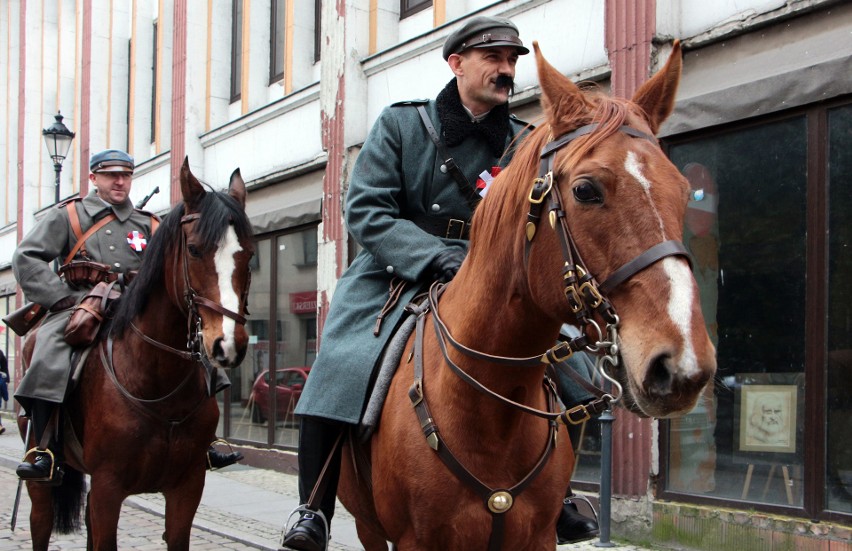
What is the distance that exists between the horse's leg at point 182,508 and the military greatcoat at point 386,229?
209cm

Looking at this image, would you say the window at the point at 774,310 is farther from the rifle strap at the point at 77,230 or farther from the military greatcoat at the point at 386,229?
the rifle strap at the point at 77,230

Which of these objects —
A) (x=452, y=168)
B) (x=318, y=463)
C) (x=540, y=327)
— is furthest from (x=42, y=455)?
(x=540, y=327)

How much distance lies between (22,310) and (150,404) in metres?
1.83

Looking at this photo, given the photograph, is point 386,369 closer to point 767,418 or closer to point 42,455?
point 42,455

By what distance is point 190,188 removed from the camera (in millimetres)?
5293

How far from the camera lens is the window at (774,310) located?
633 cm

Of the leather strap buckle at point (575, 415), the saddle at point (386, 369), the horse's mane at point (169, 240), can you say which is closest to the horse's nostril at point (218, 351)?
the horse's mane at point (169, 240)

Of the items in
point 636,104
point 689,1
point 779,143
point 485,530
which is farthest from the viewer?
point 689,1

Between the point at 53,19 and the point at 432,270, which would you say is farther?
the point at 53,19

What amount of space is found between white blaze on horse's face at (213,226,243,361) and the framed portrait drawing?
4179 millimetres

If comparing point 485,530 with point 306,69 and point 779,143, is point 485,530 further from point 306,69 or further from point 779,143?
point 306,69

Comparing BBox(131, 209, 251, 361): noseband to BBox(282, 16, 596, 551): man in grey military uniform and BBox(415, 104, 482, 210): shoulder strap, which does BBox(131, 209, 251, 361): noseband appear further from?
BBox(415, 104, 482, 210): shoulder strap

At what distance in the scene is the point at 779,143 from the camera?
22.3 feet

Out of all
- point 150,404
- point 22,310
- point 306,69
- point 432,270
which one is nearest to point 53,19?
point 306,69
